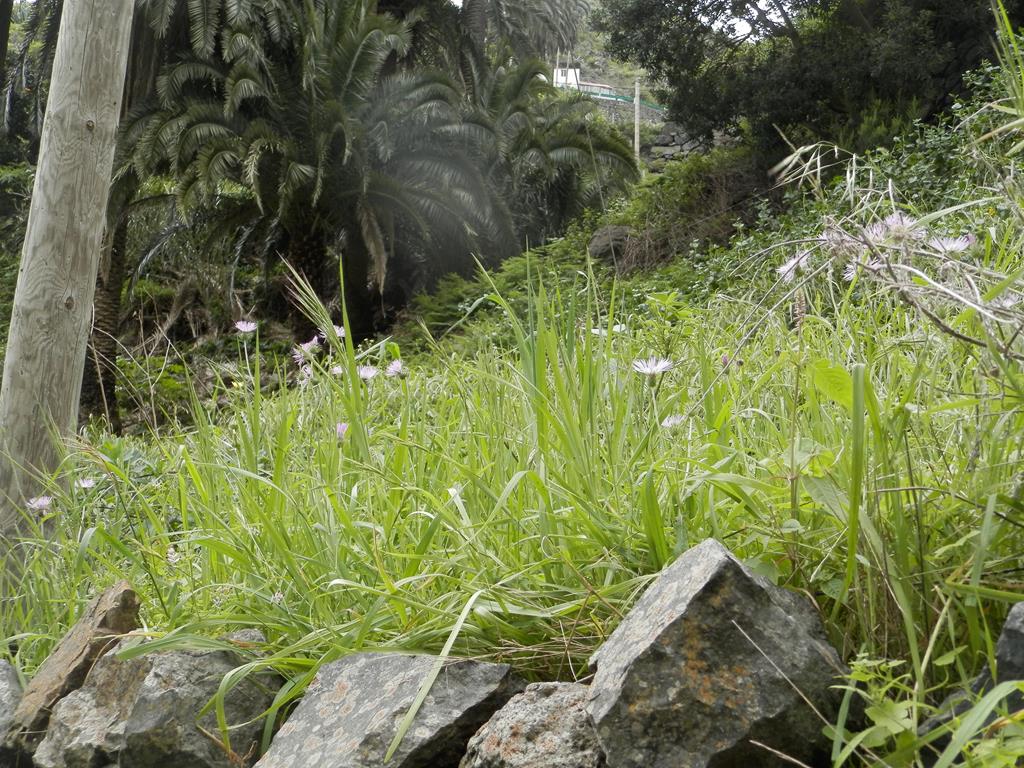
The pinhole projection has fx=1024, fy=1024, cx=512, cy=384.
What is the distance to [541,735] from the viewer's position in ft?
5.03

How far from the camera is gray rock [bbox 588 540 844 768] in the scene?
54.8 inches

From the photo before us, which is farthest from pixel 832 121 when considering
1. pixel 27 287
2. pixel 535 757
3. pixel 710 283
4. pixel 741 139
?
pixel 535 757

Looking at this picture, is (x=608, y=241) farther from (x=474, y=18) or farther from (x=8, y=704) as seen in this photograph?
A: (x=8, y=704)

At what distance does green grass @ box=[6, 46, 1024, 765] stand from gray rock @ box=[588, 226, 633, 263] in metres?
9.08

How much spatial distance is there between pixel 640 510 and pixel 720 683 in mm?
468

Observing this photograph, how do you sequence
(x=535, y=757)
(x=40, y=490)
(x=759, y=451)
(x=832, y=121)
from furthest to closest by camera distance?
(x=832, y=121) < (x=40, y=490) < (x=759, y=451) < (x=535, y=757)

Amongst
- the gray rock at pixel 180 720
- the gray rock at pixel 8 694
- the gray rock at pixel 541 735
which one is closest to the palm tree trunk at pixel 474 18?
the gray rock at pixel 8 694

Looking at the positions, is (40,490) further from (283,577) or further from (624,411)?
(624,411)

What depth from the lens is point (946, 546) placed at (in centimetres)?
140

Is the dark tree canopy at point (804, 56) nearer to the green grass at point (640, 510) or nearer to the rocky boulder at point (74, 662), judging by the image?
the green grass at point (640, 510)

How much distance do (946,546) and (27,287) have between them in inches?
168

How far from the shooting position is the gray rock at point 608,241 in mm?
12031

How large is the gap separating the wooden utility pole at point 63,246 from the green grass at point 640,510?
170cm

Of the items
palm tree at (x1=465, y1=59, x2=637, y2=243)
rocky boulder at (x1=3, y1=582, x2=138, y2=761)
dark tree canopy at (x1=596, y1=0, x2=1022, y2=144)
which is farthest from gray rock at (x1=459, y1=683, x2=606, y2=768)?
palm tree at (x1=465, y1=59, x2=637, y2=243)
